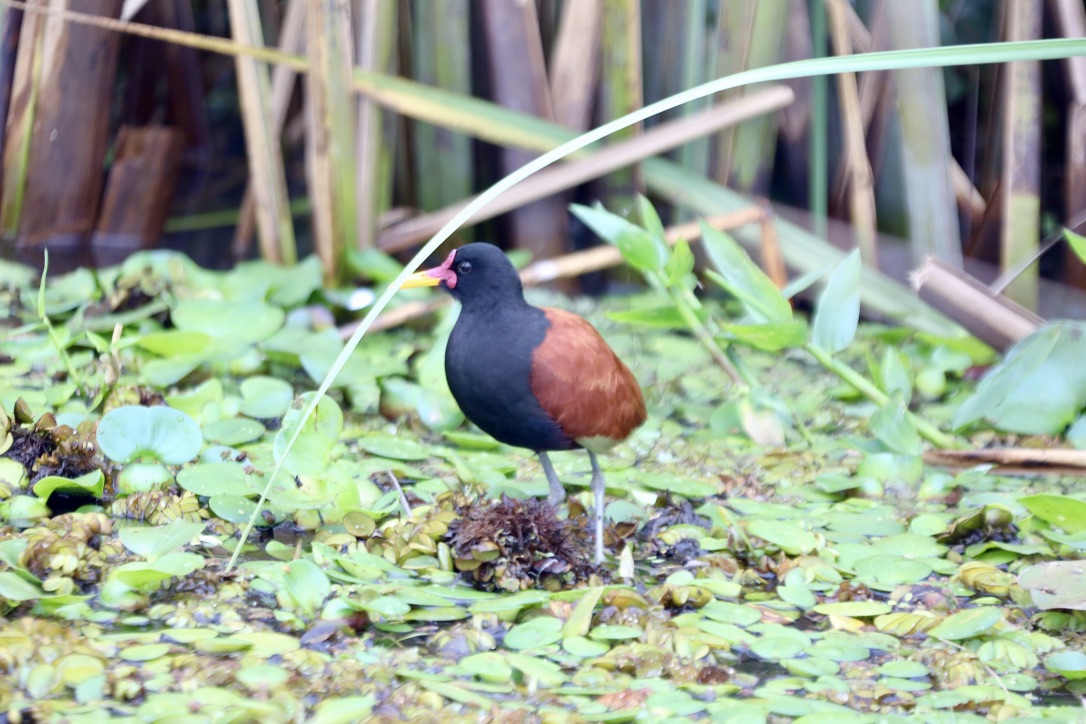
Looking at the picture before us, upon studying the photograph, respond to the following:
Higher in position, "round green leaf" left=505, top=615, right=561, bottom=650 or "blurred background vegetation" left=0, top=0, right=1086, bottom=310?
"blurred background vegetation" left=0, top=0, right=1086, bottom=310

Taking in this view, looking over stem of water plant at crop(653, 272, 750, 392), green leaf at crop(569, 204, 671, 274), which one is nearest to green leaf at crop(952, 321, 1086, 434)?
stem of water plant at crop(653, 272, 750, 392)

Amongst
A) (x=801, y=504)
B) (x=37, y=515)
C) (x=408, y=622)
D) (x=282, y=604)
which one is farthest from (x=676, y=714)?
(x=37, y=515)

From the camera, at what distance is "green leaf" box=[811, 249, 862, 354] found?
3232mm

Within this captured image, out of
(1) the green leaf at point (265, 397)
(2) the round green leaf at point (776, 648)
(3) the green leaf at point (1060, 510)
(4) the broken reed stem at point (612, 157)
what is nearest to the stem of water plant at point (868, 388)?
(3) the green leaf at point (1060, 510)

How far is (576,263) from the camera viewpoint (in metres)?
4.27

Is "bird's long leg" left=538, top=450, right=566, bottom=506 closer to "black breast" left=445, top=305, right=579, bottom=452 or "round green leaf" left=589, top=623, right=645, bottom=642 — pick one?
"black breast" left=445, top=305, right=579, bottom=452

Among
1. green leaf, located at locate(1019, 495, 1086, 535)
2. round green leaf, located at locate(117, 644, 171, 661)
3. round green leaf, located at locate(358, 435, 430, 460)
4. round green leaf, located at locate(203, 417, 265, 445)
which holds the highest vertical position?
green leaf, located at locate(1019, 495, 1086, 535)

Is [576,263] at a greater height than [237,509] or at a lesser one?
greater

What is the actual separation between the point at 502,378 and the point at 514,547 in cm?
43

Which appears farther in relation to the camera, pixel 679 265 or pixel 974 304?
pixel 974 304

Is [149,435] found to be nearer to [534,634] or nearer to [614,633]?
[534,634]

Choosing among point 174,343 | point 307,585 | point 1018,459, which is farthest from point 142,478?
point 1018,459

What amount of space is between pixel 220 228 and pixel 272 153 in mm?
1373

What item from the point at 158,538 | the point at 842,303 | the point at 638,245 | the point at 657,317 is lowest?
the point at 158,538
